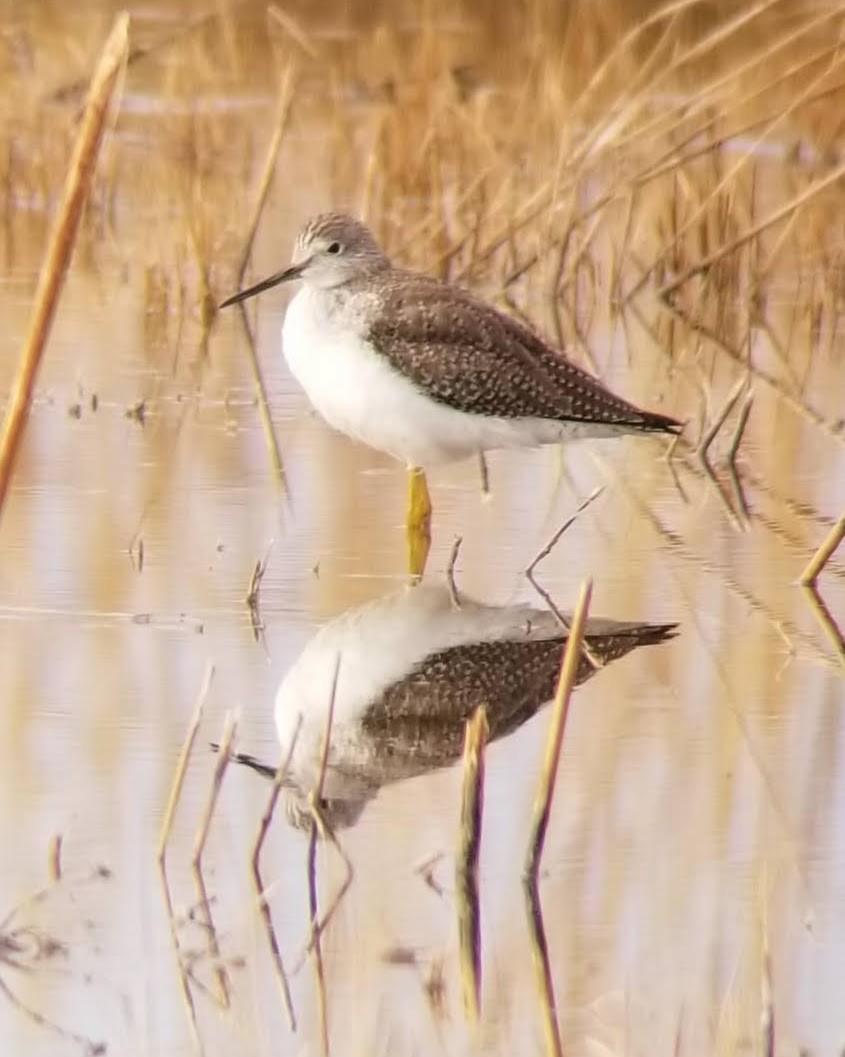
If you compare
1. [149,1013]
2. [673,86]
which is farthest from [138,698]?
[673,86]

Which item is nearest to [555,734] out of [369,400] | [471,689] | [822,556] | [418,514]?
[471,689]

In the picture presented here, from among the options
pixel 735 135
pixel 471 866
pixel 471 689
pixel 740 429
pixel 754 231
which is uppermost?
pixel 735 135

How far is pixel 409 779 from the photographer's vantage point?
525 centimetres

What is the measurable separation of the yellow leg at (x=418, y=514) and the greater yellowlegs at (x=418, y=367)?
7cm

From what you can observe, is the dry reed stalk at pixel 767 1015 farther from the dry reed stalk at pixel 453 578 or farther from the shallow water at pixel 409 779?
the dry reed stalk at pixel 453 578

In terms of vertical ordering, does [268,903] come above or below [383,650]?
below

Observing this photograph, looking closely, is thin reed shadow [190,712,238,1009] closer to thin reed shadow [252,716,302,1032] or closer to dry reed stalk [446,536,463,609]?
thin reed shadow [252,716,302,1032]

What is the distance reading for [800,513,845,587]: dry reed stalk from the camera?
661cm

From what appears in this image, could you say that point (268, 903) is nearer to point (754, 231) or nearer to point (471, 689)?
point (471, 689)

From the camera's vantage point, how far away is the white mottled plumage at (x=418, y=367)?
288 inches

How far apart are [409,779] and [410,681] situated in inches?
27.7

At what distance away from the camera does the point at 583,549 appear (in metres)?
7.36

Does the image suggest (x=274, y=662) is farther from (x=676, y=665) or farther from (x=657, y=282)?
(x=657, y=282)

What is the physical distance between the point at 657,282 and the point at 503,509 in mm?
4106
